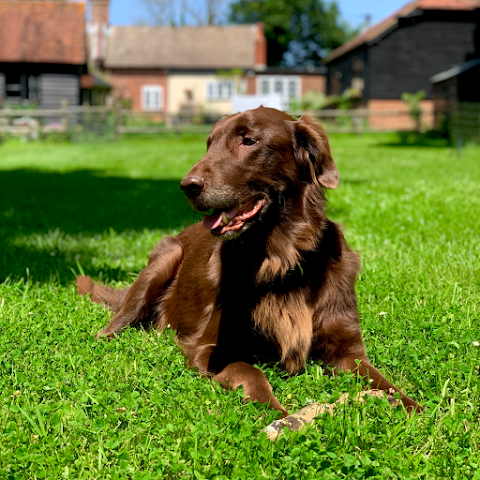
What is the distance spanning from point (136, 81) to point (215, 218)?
45.0 metres

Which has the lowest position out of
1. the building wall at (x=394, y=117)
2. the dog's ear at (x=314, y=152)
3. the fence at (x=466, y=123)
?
the dog's ear at (x=314, y=152)

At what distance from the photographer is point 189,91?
45.8m

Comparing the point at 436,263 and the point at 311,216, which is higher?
the point at 311,216

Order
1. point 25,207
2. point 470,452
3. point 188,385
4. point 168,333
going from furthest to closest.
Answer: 1. point 25,207
2. point 168,333
3. point 188,385
4. point 470,452

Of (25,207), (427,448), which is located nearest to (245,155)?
(427,448)

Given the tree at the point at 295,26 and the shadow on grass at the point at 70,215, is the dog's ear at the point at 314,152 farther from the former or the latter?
the tree at the point at 295,26

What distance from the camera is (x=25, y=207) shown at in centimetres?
836

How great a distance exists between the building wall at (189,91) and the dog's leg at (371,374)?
43532 millimetres

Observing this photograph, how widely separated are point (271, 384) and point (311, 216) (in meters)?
0.83

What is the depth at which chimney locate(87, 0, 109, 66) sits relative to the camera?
45.8m

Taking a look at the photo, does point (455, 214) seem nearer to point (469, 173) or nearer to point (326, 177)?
point (326, 177)

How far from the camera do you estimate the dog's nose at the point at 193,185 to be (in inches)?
108

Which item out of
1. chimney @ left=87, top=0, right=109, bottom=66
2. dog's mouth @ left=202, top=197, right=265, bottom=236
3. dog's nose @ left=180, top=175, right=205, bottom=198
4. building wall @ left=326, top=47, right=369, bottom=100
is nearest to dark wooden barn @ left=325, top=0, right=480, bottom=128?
building wall @ left=326, top=47, right=369, bottom=100

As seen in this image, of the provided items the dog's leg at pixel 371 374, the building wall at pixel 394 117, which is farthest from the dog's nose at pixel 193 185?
the building wall at pixel 394 117
